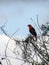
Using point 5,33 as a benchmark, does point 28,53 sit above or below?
below

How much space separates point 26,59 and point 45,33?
0.60m

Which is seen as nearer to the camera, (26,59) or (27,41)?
(26,59)

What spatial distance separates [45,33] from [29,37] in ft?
2.03

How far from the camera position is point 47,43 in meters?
4.82

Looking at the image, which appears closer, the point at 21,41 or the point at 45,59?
the point at 45,59

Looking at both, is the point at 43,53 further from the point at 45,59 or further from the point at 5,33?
the point at 5,33

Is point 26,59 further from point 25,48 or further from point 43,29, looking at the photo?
point 43,29

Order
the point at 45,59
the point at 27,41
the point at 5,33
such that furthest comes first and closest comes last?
the point at 27,41
the point at 5,33
the point at 45,59

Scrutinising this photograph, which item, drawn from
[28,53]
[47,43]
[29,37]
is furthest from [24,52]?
[29,37]

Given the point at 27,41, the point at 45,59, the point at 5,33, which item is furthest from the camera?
the point at 27,41

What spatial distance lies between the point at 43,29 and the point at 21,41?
0.43m

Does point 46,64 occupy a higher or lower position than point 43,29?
lower

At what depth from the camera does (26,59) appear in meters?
4.66

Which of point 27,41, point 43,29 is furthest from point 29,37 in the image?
point 43,29
